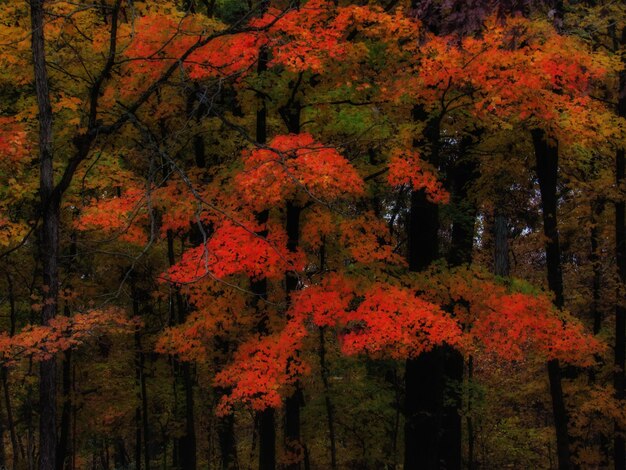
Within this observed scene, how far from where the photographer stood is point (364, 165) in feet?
47.6

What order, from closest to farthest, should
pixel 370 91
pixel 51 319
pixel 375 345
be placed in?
pixel 51 319 < pixel 375 345 < pixel 370 91

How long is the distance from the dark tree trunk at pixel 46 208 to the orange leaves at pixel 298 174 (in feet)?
12.0

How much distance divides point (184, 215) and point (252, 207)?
1.46 m

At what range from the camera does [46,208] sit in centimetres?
725

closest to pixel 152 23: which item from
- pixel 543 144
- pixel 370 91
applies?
pixel 370 91

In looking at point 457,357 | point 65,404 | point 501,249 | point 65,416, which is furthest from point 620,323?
point 65,404

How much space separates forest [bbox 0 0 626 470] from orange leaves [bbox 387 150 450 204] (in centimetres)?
7

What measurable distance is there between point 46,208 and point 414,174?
6.64 meters

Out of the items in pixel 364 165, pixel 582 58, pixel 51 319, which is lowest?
pixel 51 319

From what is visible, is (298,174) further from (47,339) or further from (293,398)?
(293,398)

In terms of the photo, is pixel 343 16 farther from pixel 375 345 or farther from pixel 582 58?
pixel 375 345

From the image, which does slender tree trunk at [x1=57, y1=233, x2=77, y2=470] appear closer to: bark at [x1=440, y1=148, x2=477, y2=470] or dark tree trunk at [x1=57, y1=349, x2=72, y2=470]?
dark tree trunk at [x1=57, y1=349, x2=72, y2=470]

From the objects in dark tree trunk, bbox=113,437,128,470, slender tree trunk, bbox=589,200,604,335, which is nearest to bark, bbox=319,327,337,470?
slender tree trunk, bbox=589,200,604,335

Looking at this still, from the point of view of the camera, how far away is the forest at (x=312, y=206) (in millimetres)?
10289
